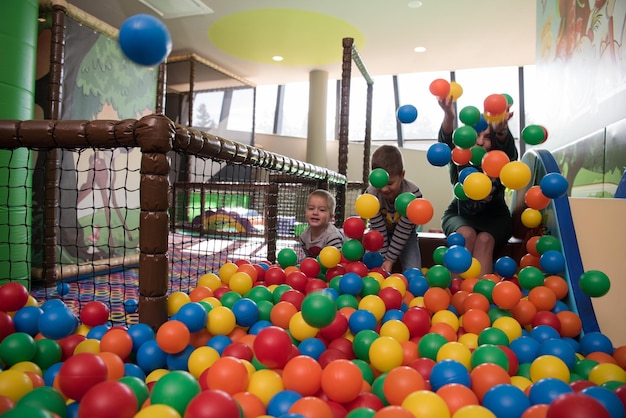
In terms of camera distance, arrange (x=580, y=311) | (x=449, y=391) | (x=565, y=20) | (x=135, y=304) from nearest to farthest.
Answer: (x=449, y=391) → (x=580, y=311) → (x=135, y=304) → (x=565, y=20)

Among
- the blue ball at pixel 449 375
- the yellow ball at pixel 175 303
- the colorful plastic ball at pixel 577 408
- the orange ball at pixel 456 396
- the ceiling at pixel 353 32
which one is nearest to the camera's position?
the colorful plastic ball at pixel 577 408

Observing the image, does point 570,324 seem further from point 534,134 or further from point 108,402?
point 108,402

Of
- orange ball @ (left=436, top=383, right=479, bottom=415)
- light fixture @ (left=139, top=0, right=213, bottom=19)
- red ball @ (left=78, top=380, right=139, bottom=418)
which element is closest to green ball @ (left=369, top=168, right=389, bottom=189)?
orange ball @ (left=436, top=383, right=479, bottom=415)

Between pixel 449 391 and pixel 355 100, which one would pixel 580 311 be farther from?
pixel 355 100

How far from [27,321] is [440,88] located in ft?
5.54

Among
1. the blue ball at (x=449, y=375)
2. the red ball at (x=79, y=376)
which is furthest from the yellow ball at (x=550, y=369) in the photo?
the red ball at (x=79, y=376)

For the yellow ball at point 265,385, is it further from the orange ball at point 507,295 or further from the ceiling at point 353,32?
the ceiling at point 353,32

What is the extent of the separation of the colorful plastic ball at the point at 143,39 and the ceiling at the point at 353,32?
4.21m

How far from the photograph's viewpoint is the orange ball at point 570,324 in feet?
4.66

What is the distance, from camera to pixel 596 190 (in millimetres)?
2514

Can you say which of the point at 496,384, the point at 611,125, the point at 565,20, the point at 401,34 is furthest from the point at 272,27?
the point at 496,384

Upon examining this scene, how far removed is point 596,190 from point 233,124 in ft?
17.3

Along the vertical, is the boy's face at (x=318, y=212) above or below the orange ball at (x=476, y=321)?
above

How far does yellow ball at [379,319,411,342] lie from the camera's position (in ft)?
4.30
